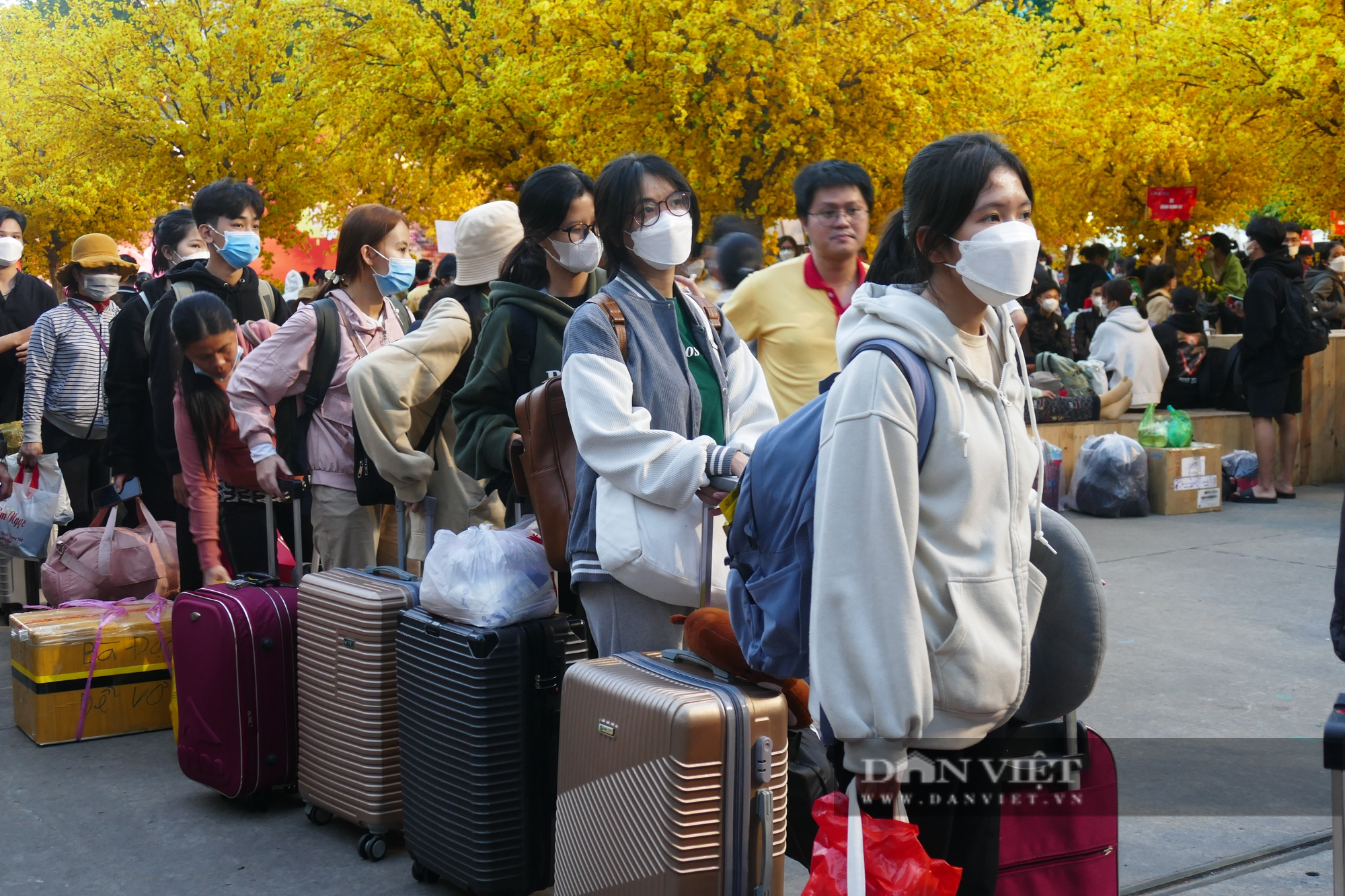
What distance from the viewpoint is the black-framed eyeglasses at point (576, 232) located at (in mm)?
3658

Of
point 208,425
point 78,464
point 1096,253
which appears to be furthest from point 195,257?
point 1096,253

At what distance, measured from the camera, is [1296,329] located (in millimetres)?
9734

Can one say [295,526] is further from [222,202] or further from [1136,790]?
[1136,790]

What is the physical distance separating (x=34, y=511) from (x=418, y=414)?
338 cm

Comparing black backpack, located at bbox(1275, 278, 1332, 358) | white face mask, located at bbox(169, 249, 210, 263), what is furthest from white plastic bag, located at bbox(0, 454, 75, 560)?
black backpack, located at bbox(1275, 278, 1332, 358)

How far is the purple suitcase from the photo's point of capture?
4008 mm

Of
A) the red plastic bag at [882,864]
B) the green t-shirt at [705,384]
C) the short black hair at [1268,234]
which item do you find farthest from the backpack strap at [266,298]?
the short black hair at [1268,234]

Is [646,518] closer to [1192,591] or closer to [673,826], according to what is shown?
[673,826]

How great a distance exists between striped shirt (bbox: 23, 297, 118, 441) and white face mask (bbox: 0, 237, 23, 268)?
72cm

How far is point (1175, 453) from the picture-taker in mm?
9641

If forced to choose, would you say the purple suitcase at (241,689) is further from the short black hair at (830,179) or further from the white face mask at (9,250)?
the white face mask at (9,250)

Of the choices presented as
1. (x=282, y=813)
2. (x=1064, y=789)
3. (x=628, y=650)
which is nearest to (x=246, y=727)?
(x=282, y=813)

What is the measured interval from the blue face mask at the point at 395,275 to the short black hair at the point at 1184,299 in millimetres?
9017

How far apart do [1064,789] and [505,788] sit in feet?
4.74
